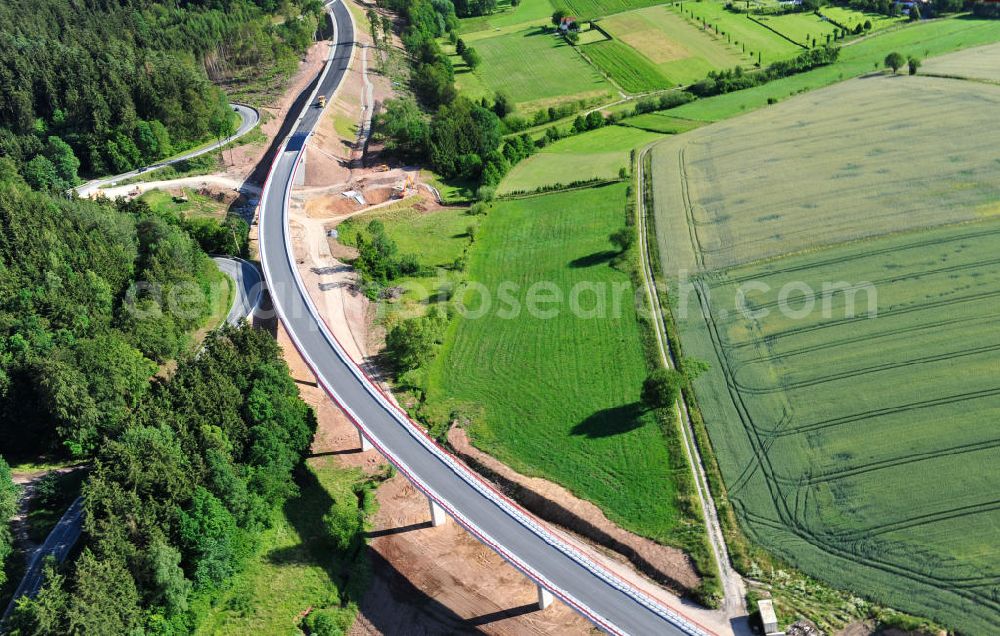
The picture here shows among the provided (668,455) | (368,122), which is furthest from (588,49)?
Result: (668,455)

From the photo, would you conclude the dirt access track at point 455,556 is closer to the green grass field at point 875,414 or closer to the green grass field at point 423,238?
the green grass field at point 423,238

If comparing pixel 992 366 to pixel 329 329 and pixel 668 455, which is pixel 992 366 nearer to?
pixel 668 455

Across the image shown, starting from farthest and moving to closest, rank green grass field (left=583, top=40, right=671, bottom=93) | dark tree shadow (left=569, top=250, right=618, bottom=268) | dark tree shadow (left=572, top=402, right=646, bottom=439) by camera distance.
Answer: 1. green grass field (left=583, top=40, right=671, bottom=93)
2. dark tree shadow (left=569, top=250, right=618, bottom=268)
3. dark tree shadow (left=572, top=402, right=646, bottom=439)

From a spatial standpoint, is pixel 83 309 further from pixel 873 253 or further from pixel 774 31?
pixel 774 31

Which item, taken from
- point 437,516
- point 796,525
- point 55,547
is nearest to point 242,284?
point 55,547

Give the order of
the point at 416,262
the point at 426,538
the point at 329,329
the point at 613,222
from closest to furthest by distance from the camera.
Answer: the point at 426,538 < the point at 329,329 < the point at 416,262 < the point at 613,222

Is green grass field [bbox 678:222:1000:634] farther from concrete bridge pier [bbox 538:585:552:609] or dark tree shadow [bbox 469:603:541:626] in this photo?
dark tree shadow [bbox 469:603:541:626]

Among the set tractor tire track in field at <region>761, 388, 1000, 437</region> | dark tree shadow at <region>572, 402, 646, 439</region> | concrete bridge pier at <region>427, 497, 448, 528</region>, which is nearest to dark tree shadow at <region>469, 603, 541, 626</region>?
concrete bridge pier at <region>427, 497, 448, 528</region>
